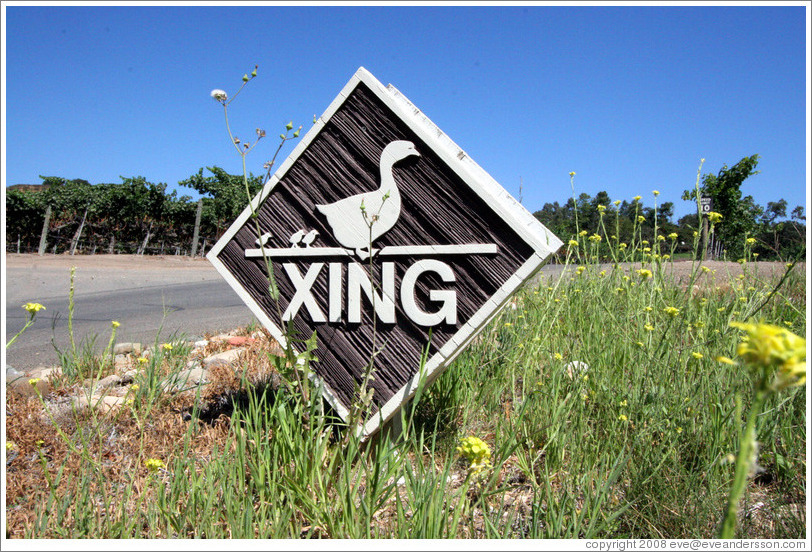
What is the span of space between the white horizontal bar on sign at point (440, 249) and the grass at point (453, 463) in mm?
485

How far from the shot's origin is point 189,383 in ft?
8.62

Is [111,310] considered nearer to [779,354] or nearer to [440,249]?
[440,249]

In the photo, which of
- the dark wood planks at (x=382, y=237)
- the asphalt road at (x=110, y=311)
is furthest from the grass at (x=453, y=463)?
the asphalt road at (x=110, y=311)

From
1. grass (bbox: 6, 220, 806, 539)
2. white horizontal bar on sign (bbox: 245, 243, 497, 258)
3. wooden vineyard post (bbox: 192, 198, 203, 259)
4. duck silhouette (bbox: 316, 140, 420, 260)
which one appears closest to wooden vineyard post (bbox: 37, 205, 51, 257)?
wooden vineyard post (bbox: 192, 198, 203, 259)

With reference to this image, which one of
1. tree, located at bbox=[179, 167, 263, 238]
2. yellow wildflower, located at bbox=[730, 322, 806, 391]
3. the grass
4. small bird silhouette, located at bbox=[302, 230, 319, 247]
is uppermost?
tree, located at bbox=[179, 167, 263, 238]

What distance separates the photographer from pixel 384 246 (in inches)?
70.9

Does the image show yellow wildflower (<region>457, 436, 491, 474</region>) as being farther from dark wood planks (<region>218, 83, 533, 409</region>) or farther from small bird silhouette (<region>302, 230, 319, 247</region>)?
small bird silhouette (<region>302, 230, 319, 247</region>)

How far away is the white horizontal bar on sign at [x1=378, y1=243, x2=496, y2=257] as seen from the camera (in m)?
1.68

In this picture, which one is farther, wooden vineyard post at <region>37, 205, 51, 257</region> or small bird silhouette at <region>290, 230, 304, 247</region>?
wooden vineyard post at <region>37, 205, 51, 257</region>

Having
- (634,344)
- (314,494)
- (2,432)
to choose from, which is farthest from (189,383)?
(634,344)

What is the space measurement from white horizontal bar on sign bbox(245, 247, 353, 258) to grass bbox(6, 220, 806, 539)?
17.0 inches

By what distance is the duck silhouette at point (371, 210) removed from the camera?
1791mm

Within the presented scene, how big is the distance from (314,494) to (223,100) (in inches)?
48.3

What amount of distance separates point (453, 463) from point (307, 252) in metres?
0.91
